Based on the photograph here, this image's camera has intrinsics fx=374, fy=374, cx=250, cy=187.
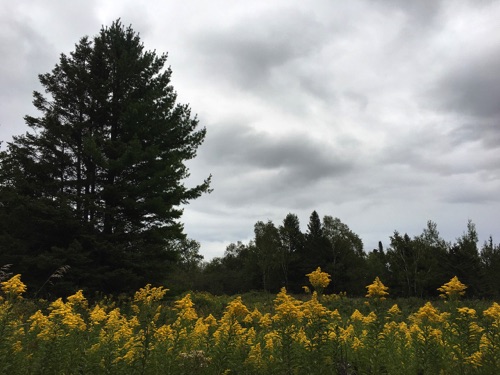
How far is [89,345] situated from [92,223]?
10.6 m

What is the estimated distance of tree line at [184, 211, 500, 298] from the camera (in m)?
30.1

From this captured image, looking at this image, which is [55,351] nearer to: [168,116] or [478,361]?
[478,361]

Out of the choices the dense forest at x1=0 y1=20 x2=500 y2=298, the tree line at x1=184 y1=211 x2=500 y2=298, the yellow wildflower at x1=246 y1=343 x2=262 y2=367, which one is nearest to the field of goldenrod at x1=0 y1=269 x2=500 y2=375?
the yellow wildflower at x1=246 y1=343 x2=262 y2=367

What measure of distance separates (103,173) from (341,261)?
35600 mm

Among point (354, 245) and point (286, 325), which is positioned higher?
point (354, 245)

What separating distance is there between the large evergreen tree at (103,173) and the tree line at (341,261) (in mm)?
22168

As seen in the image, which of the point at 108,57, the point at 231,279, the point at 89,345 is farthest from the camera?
the point at 231,279

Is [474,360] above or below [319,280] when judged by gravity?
below

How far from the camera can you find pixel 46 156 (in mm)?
16375

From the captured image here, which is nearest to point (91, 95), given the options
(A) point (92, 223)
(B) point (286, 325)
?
(A) point (92, 223)

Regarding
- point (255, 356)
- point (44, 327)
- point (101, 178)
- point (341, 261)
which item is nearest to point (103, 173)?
point (101, 178)

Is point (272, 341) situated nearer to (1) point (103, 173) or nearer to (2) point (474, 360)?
(2) point (474, 360)

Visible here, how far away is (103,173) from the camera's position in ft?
52.9

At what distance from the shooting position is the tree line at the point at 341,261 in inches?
1186
